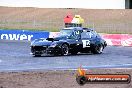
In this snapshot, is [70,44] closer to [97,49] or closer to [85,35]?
[85,35]

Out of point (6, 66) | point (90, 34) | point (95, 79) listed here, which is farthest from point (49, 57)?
point (95, 79)

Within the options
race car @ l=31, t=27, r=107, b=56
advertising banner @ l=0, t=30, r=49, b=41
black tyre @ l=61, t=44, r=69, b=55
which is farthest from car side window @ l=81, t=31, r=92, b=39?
advertising banner @ l=0, t=30, r=49, b=41

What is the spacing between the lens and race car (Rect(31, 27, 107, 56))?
21.3m

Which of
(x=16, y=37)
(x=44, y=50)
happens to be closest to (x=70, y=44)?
(x=44, y=50)

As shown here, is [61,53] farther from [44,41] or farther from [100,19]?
[100,19]
